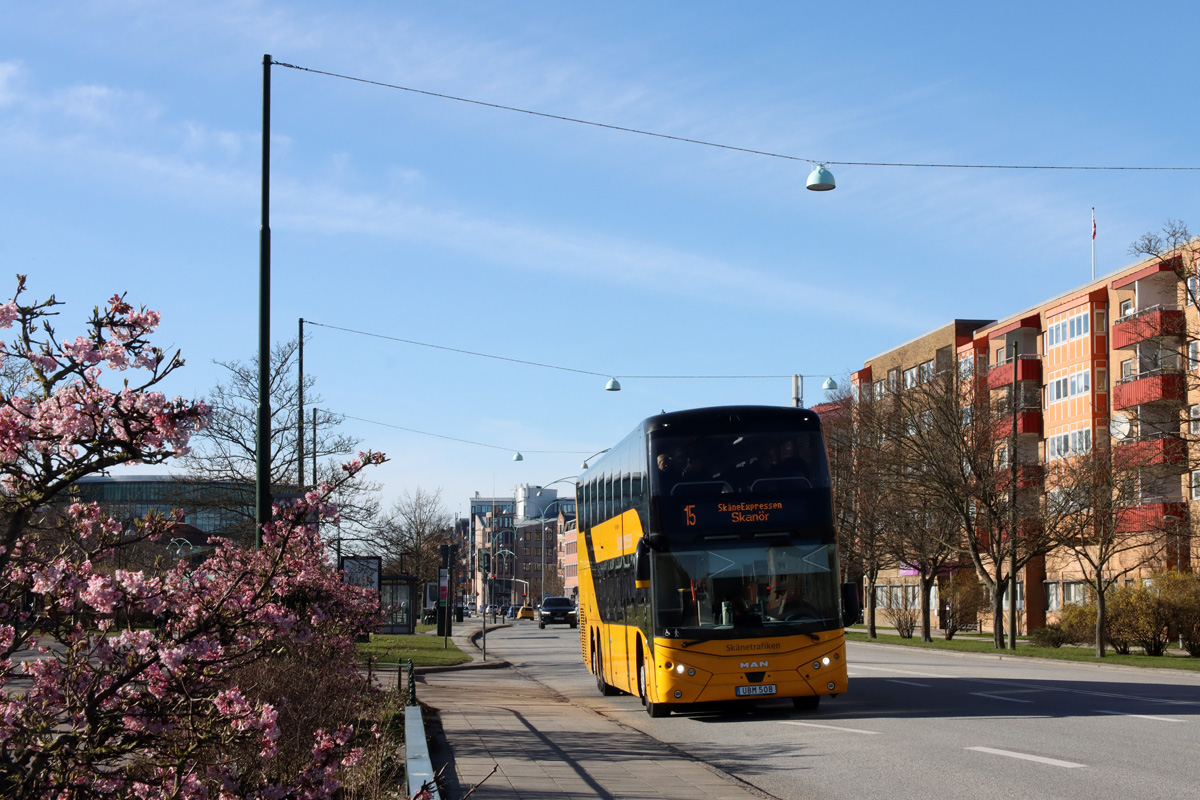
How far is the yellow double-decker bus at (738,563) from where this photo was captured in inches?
658

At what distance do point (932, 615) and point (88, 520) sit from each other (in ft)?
240

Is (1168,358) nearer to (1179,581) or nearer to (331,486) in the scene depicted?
(1179,581)

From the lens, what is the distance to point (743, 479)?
17000 mm

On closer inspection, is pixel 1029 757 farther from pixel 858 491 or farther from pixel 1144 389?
pixel 1144 389

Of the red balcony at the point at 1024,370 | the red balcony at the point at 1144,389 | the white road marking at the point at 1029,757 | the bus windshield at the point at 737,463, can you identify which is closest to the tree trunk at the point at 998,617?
the red balcony at the point at 1144,389

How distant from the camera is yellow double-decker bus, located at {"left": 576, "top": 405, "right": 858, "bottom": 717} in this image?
16.7 meters

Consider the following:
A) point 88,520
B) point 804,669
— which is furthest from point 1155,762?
point 88,520

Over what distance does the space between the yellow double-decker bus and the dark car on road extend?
5708 centimetres

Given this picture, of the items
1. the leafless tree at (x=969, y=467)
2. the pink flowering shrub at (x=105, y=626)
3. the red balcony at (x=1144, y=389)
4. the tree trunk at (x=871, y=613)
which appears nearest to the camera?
the pink flowering shrub at (x=105, y=626)

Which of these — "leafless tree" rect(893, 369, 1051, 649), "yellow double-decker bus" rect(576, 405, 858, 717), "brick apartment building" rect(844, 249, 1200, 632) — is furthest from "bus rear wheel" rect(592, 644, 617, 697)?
"brick apartment building" rect(844, 249, 1200, 632)

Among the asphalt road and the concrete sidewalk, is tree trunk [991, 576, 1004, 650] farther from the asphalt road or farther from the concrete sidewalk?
the concrete sidewalk

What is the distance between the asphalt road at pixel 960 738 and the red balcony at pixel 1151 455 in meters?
11.6

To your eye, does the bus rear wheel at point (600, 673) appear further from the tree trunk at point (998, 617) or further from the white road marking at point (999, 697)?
the tree trunk at point (998, 617)

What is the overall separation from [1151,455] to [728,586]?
28797mm
